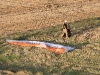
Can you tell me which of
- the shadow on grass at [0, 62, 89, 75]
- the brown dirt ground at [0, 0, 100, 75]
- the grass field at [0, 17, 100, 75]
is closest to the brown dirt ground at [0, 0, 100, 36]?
the brown dirt ground at [0, 0, 100, 75]

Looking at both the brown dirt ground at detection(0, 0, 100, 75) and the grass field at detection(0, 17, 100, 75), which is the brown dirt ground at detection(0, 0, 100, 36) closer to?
the brown dirt ground at detection(0, 0, 100, 75)

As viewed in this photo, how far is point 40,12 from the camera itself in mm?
27250

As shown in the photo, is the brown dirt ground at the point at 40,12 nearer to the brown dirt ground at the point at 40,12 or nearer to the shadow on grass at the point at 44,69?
the brown dirt ground at the point at 40,12

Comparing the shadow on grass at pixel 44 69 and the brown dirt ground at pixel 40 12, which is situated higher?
the shadow on grass at pixel 44 69

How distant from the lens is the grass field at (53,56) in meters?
14.3

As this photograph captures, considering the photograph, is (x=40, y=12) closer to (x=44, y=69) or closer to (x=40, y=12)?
(x=40, y=12)

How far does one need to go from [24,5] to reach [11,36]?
1070 cm

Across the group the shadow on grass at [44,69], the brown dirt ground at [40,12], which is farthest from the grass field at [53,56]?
the brown dirt ground at [40,12]

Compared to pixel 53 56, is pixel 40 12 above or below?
below

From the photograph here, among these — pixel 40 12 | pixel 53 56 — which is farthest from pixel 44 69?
pixel 40 12

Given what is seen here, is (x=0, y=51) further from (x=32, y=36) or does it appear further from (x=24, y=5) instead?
(x=24, y=5)

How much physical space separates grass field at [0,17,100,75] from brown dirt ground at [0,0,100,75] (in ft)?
9.10

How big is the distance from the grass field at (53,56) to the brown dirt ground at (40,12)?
2.77 m

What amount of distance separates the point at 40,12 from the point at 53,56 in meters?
11.5
